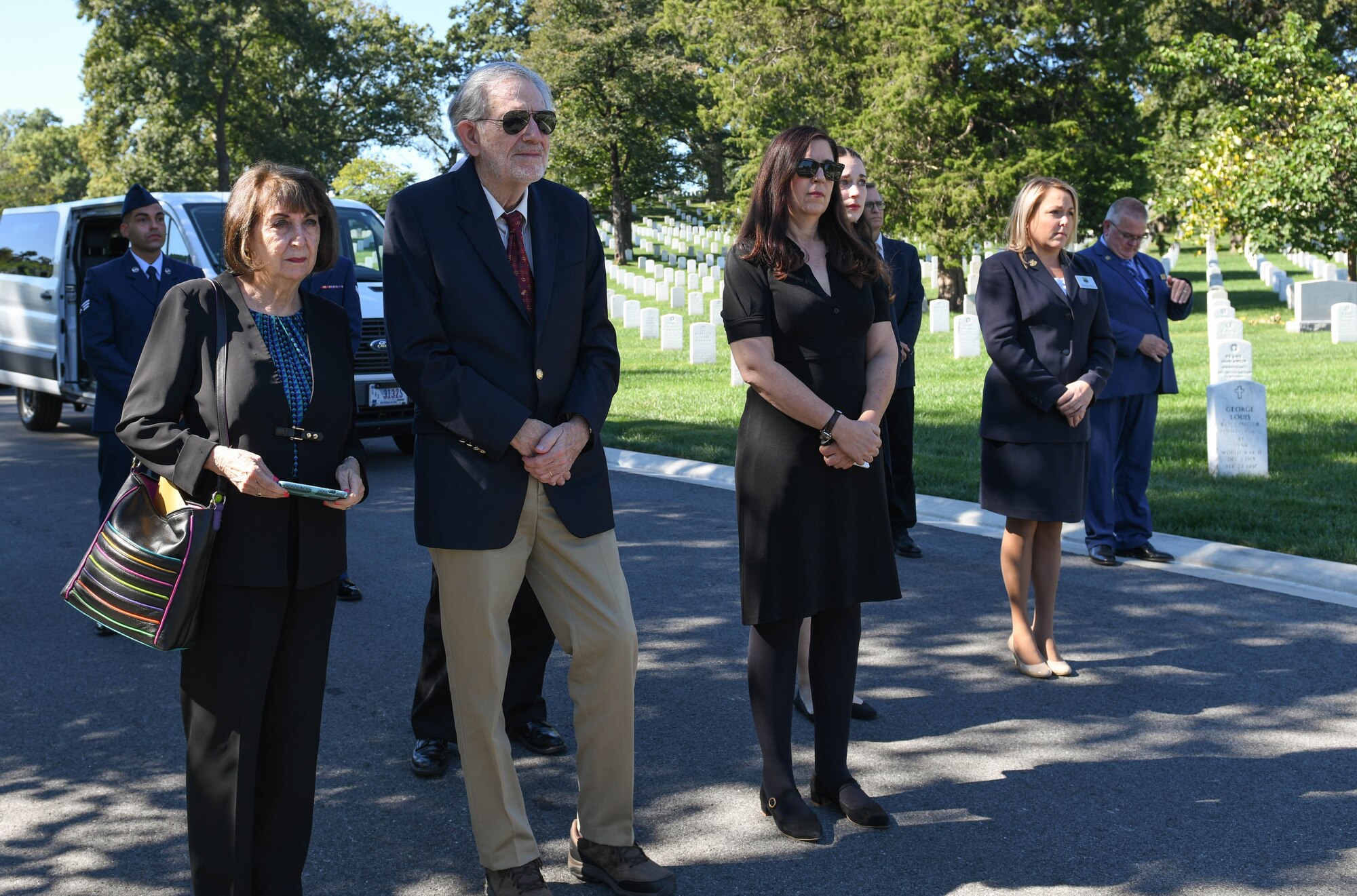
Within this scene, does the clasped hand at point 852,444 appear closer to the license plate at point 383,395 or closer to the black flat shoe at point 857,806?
the black flat shoe at point 857,806

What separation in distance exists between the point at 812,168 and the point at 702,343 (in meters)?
15.5

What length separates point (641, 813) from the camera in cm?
425

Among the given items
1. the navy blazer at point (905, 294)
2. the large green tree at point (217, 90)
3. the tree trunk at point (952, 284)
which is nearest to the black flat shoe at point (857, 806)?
the navy blazer at point (905, 294)

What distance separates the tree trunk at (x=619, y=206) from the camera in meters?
59.7

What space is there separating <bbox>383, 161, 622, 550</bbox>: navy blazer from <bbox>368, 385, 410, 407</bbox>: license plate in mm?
7897

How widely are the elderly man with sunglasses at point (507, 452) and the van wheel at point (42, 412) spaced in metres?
12.6

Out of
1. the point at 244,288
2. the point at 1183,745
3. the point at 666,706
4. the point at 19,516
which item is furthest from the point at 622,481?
the point at 244,288

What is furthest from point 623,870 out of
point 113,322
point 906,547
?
point 113,322

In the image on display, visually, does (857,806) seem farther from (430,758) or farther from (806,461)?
(430,758)

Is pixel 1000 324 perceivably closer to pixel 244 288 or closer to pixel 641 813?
pixel 641 813

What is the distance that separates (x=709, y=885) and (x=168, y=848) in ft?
5.64

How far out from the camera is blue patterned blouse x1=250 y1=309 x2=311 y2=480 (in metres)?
3.33

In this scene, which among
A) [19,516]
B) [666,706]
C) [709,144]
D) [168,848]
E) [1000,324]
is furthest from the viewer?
[709,144]

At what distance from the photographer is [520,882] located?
141 inches
